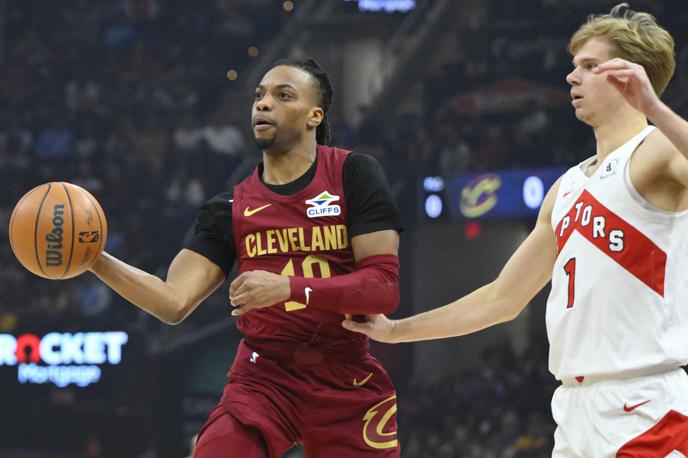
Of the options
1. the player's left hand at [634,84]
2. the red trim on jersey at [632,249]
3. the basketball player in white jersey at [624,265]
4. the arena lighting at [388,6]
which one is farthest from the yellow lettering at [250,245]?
the arena lighting at [388,6]

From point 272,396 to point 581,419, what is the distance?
1194mm

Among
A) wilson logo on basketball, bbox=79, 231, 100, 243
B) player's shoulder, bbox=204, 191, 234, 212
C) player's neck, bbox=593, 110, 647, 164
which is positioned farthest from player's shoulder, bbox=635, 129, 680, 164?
wilson logo on basketball, bbox=79, 231, 100, 243

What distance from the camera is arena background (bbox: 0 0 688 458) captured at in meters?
13.1

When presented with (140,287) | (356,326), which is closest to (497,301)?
(356,326)

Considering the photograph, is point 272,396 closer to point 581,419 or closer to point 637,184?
point 581,419

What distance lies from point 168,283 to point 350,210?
782 millimetres

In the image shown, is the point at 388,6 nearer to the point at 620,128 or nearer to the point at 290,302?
the point at 290,302

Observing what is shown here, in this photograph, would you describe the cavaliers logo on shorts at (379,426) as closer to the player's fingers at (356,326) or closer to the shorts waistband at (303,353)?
the shorts waistband at (303,353)

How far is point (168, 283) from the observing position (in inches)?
164

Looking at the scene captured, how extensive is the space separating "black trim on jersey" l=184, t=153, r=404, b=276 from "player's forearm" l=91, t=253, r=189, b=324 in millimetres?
268

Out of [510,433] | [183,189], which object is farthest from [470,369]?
[183,189]

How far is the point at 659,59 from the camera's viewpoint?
11.1 ft

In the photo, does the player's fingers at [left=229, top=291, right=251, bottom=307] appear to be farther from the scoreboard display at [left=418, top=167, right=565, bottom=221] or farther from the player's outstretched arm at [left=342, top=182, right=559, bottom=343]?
the scoreboard display at [left=418, top=167, right=565, bottom=221]

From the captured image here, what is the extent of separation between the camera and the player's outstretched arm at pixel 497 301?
382 centimetres
